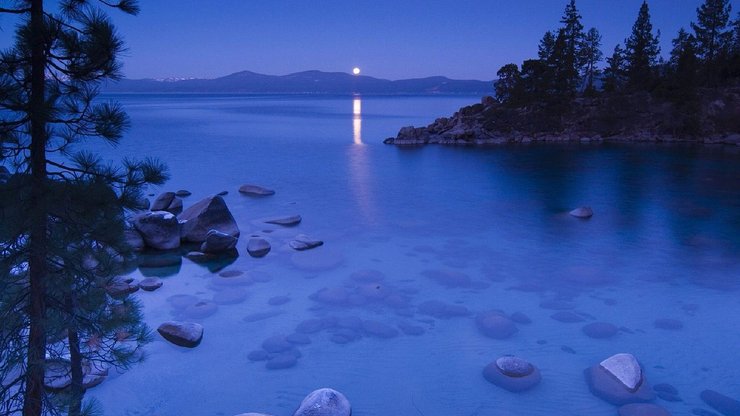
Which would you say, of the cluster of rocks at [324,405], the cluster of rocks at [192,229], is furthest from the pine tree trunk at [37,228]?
the cluster of rocks at [192,229]

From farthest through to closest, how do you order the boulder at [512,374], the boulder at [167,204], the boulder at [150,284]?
the boulder at [167,204], the boulder at [150,284], the boulder at [512,374]

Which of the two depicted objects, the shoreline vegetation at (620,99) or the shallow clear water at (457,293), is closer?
the shallow clear water at (457,293)

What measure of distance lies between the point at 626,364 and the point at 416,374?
3.08 m

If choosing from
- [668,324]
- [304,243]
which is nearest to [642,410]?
[668,324]

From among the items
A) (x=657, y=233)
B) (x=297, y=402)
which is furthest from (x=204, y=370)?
(x=657, y=233)

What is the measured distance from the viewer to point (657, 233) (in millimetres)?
16219

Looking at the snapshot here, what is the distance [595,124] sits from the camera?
47.5m

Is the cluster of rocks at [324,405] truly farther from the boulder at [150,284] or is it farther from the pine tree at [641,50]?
the pine tree at [641,50]

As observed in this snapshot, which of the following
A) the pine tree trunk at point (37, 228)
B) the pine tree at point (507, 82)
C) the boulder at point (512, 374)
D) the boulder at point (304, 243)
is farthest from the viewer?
the pine tree at point (507, 82)

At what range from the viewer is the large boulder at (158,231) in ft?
44.8

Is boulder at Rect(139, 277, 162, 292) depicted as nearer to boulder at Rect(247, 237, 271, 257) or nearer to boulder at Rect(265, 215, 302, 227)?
boulder at Rect(247, 237, 271, 257)

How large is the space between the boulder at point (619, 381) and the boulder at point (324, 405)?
3.55 metres

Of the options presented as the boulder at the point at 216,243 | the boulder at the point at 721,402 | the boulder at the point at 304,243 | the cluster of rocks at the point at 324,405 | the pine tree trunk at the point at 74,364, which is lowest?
the boulder at the point at 721,402

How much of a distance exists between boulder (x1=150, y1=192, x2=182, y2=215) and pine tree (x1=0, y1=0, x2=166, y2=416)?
44.3ft
